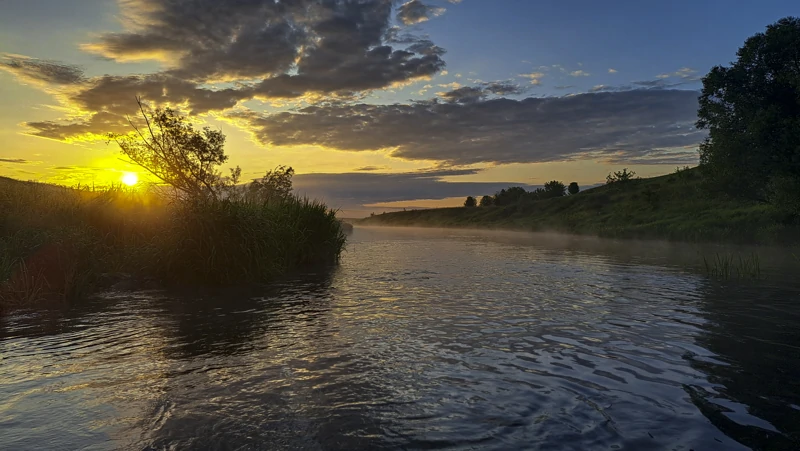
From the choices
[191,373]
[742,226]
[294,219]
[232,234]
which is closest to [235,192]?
[294,219]

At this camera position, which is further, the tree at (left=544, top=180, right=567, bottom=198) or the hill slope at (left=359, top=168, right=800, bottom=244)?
the tree at (left=544, top=180, right=567, bottom=198)

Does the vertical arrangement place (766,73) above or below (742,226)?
above

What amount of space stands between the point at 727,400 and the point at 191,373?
7903mm

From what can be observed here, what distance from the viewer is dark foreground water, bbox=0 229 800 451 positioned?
5.31 m

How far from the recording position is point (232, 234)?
17672 millimetres

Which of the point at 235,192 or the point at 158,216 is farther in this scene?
the point at 235,192

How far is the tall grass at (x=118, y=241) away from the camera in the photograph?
14.1m

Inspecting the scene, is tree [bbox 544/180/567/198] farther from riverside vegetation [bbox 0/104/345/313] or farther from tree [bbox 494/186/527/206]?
riverside vegetation [bbox 0/104/345/313]

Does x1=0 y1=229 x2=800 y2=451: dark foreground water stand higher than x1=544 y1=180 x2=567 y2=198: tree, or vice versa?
x1=544 y1=180 x2=567 y2=198: tree

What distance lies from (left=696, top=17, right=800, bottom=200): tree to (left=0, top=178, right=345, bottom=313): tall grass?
36101 millimetres

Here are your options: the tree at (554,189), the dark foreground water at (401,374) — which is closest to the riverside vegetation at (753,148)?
the dark foreground water at (401,374)

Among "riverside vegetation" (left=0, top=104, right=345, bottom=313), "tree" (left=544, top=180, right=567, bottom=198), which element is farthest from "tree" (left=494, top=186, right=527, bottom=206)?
"riverside vegetation" (left=0, top=104, right=345, bottom=313)

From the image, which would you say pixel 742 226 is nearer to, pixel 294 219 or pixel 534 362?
pixel 294 219

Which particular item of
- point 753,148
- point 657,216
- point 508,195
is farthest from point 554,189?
point 753,148
